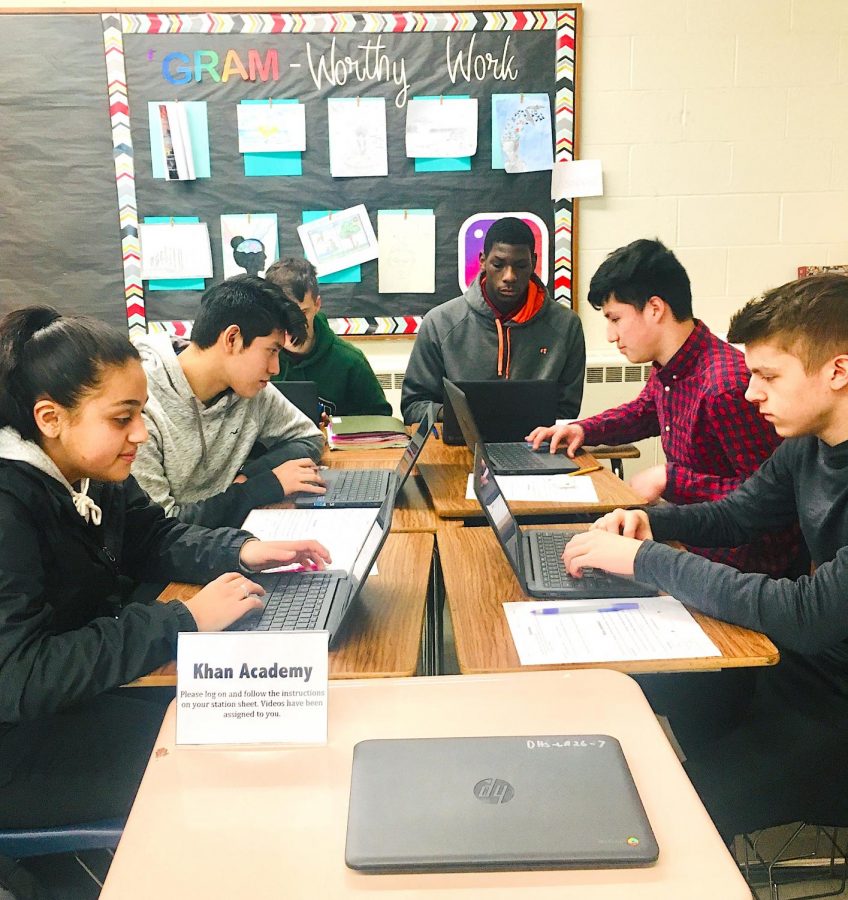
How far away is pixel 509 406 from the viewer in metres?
2.37

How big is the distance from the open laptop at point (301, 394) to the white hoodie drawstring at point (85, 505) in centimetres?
127

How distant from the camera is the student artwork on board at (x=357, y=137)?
133 inches

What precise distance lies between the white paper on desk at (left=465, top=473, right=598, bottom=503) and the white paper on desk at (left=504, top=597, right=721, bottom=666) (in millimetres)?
552

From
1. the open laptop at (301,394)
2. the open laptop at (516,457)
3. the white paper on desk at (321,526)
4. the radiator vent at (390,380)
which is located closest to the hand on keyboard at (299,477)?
the white paper on desk at (321,526)

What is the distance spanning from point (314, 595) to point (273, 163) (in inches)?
99.3

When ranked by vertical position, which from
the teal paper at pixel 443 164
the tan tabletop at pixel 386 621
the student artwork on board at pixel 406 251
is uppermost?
the teal paper at pixel 443 164

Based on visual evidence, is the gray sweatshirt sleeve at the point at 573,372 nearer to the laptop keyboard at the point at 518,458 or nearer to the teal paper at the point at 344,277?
the laptop keyboard at the point at 518,458

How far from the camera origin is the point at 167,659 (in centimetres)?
117

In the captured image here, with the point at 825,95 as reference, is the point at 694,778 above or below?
below

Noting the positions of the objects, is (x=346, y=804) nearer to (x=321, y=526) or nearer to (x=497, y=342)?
(x=321, y=526)

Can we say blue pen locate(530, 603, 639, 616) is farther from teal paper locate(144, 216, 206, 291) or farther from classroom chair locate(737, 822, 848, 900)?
teal paper locate(144, 216, 206, 291)

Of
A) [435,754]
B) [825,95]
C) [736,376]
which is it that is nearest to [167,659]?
[435,754]

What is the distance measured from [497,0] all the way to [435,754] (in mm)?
3214

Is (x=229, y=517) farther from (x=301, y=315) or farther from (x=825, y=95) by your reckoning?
(x=825, y=95)
